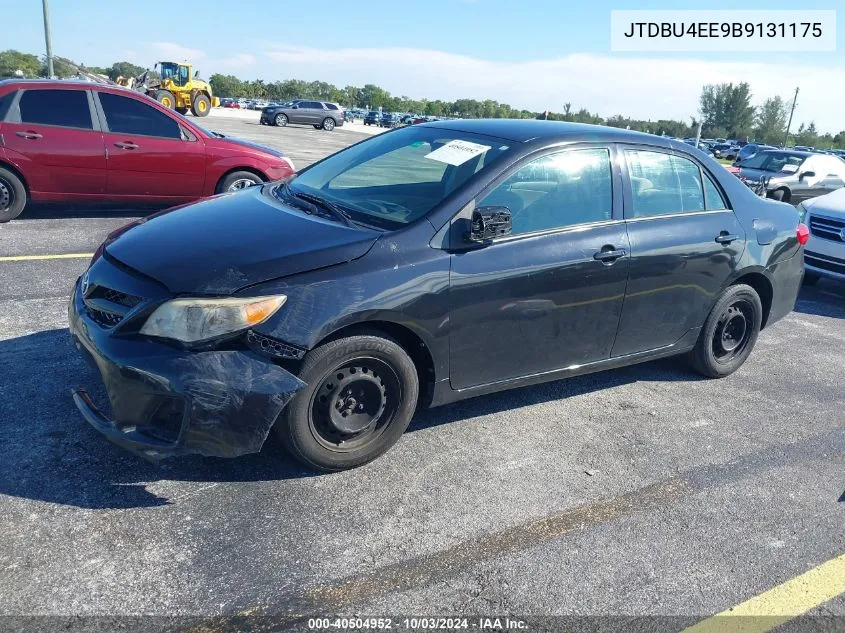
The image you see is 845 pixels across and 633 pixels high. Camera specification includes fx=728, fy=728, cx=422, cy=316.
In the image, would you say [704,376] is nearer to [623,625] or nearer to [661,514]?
[661,514]

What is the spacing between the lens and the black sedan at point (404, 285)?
121 inches

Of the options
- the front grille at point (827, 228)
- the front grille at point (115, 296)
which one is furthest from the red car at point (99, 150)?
the front grille at point (827, 228)

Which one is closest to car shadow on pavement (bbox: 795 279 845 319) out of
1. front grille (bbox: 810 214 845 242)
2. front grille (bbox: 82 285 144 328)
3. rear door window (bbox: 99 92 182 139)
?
front grille (bbox: 810 214 845 242)

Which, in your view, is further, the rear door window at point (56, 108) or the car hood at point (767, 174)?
the car hood at point (767, 174)

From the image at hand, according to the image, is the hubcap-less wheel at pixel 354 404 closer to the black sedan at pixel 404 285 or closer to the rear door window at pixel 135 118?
the black sedan at pixel 404 285

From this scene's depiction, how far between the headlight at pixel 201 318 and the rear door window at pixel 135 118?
6.12m

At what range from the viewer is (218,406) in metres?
3.00

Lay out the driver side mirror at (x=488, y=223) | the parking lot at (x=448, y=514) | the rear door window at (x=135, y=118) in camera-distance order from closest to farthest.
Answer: the parking lot at (x=448, y=514) < the driver side mirror at (x=488, y=223) < the rear door window at (x=135, y=118)

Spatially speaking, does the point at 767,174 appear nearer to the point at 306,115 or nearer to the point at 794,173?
the point at 794,173

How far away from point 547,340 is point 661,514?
42.6 inches

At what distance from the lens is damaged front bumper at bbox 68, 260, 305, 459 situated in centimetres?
298

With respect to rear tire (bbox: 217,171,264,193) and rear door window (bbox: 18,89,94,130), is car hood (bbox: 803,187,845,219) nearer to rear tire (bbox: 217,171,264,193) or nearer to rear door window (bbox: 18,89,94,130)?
rear tire (bbox: 217,171,264,193)

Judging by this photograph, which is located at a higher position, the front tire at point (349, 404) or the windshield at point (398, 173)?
the windshield at point (398, 173)

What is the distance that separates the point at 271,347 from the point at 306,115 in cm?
3851
